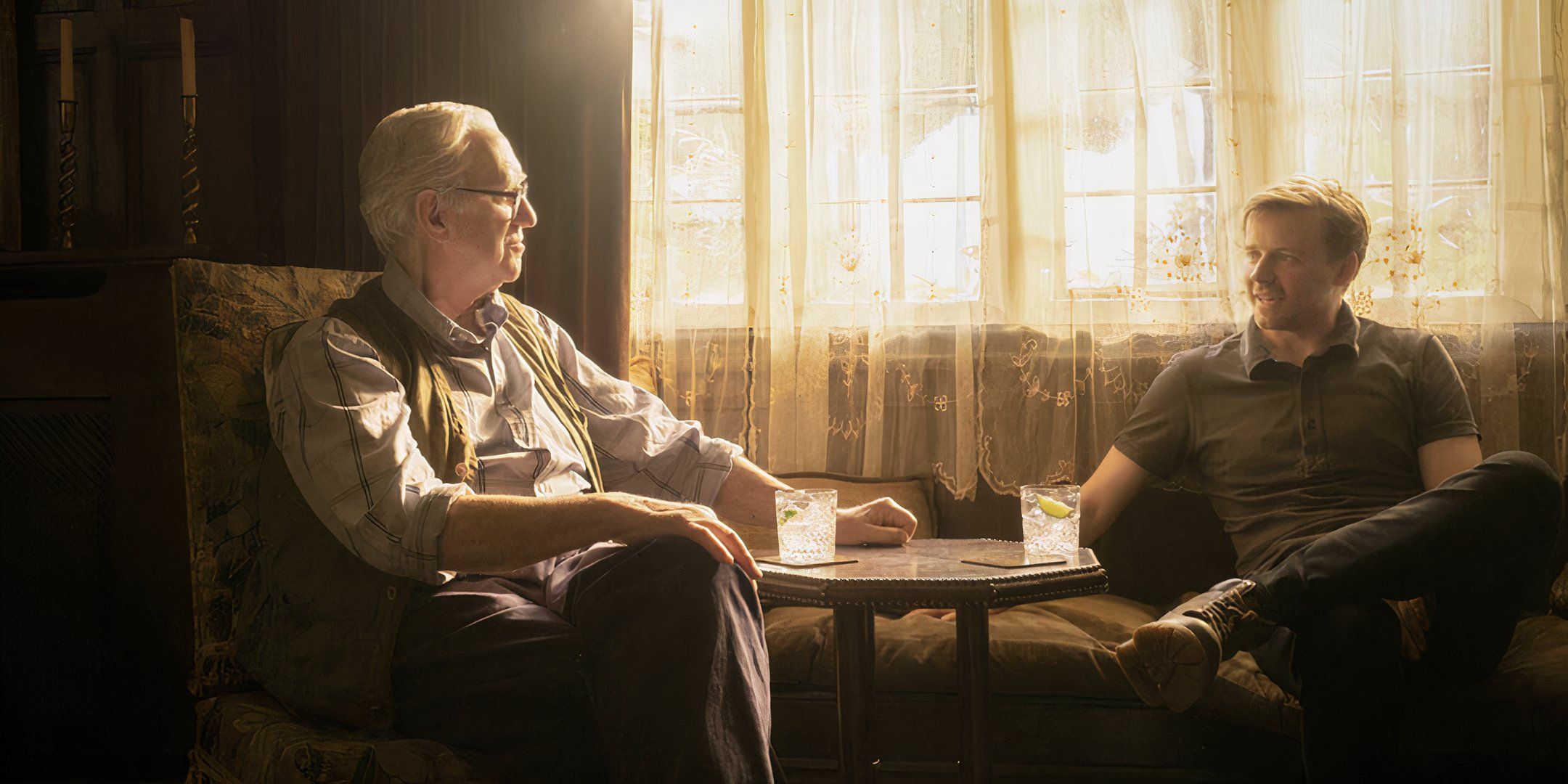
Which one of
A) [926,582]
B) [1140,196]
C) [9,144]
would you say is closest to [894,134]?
[1140,196]

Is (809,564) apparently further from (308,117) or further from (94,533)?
(308,117)

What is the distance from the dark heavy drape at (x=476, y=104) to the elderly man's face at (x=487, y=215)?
0.91m

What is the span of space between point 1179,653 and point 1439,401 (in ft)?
3.23

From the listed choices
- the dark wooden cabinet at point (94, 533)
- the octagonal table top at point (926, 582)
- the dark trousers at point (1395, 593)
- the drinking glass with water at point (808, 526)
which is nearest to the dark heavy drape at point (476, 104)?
the dark wooden cabinet at point (94, 533)

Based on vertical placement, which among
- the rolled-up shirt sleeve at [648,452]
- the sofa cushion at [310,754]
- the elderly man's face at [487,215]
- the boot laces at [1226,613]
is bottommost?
the sofa cushion at [310,754]

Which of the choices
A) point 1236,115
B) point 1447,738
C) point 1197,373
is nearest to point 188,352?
point 1197,373

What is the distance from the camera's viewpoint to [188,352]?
4.80 feet

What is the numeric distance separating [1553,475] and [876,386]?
→ 4.23 ft

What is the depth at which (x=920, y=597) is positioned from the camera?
1.33 meters

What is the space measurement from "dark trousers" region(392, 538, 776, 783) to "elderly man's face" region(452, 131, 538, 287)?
1.65ft

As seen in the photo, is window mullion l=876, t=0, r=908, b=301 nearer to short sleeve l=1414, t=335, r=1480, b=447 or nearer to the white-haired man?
the white-haired man

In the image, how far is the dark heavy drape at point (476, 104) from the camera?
2.60 meters

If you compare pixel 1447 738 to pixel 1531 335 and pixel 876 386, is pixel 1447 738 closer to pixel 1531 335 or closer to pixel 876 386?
pixel 1531 335

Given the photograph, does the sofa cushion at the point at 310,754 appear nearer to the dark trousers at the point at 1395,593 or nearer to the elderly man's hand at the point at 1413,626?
the dark trousers at the point at 1395,593
